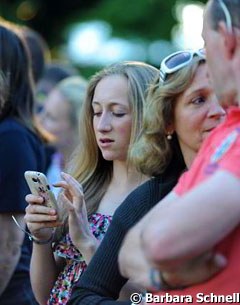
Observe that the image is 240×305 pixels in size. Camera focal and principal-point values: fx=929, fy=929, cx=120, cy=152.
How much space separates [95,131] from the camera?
12.7 feet

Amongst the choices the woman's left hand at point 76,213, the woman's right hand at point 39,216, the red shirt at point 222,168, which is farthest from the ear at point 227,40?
the woman's right hand at point 39,216

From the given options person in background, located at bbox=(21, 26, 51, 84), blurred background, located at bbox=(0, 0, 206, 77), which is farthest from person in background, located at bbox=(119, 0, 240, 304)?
blurred background, located at bbox=(0, 0, 206, 77)

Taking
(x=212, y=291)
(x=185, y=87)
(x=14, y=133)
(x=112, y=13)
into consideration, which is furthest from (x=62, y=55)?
(x=212, y=291)

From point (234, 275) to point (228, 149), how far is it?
0.33 meters

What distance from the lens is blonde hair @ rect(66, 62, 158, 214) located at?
3.85 m

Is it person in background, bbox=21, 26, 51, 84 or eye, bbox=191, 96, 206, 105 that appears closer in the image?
eye, bbox=191, 96, 206, 105

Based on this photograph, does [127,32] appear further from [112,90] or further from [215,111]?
[215,111]

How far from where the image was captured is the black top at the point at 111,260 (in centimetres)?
327

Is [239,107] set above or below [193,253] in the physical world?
above

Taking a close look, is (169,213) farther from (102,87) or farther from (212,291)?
(102,87)

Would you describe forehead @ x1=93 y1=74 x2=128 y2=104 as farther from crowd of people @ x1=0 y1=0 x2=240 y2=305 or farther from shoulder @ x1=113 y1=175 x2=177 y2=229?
shoulder @ x1=113 y1=175 x2=177 y2=229

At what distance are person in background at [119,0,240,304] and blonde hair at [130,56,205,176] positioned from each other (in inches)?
35.4

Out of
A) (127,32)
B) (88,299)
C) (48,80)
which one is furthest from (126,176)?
(127,32)

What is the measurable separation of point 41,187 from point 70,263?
37 centimetres
